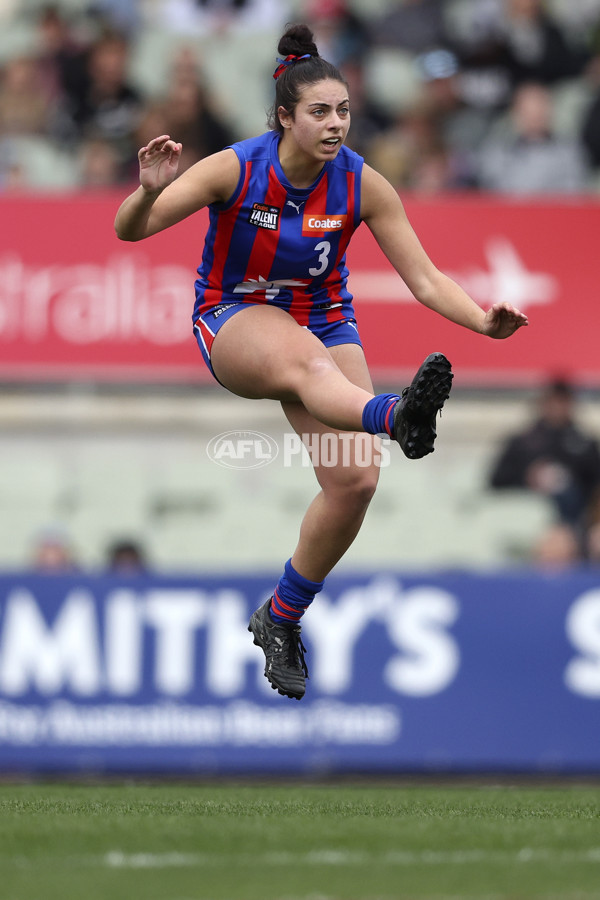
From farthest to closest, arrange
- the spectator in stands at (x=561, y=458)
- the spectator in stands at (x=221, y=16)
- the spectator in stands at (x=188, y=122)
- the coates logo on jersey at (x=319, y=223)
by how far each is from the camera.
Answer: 1. the spectator in stands at (x=221, y=16)
2. the spectator in stands at (x=188, y=122)
3. the spectator in stands at (x=561, y=458)
4. the coates logo on jersey at (x=319, y=223)

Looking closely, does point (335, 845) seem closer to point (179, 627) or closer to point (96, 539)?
point (179, 627)

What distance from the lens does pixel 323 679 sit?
28.5 feet

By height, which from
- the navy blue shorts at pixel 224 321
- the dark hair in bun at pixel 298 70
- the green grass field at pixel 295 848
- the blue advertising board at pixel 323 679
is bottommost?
the green grass field at pixel 295 848

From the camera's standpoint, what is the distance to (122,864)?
5082 mm

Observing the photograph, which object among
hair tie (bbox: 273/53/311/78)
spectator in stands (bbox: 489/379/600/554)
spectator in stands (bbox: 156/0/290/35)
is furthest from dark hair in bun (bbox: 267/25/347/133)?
spectator in stands (bbox: 156/0/290/35)

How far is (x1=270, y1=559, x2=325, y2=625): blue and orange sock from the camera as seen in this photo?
5.95 meters

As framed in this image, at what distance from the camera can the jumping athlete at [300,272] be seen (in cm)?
531

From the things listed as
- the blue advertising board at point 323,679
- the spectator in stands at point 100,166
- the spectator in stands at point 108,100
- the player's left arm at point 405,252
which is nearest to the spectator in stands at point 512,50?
the spectator in stands at point 108,100

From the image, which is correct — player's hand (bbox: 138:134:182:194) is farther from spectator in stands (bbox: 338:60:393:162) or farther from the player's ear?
spectator in stands (bbox: 338:60:393:162)

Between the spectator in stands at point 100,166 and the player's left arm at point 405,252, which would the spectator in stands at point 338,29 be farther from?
the player's left arm at point 405,252

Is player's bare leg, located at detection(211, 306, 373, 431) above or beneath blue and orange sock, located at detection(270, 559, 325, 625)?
above

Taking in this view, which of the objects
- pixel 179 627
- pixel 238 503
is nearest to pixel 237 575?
pixel 179 627

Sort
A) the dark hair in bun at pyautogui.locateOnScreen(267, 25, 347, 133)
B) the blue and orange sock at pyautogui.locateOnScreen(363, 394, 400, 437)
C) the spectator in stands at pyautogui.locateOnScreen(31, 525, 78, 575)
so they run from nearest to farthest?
the blue and orange sock at pyautogui.locateOnScreen(363, 394, 400, 437), the dark hair in bun at pyautogui.locateOnScreen(267, 25, 347, 133), the spectator in stands at pyautogui.locateOnScreen(31, 525, 78, 575)

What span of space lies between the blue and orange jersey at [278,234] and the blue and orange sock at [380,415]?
0.78 meters
